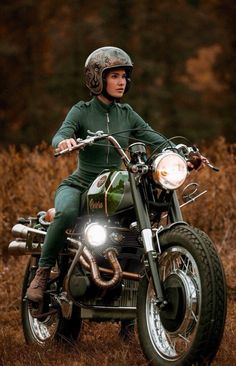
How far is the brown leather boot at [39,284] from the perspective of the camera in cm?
619

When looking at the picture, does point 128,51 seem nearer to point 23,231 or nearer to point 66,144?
point 23,231

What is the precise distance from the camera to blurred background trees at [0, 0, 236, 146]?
1350 inches

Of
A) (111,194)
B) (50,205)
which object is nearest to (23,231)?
(111,194)

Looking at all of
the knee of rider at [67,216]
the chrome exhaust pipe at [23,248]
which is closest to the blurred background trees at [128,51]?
the chrome exhaust pipe at [23,248]

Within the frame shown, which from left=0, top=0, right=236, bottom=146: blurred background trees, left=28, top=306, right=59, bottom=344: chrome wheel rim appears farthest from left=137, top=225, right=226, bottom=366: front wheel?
left=0, top=0, right=236, bottom=146: blurred background trees

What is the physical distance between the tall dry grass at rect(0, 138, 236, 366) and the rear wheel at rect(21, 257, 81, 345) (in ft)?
0.36

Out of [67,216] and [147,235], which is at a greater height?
[67,216]

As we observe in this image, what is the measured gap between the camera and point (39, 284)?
6211mm

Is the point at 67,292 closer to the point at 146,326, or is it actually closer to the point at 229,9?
the point at 146,326

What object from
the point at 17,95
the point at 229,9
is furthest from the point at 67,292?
the point at 229,9

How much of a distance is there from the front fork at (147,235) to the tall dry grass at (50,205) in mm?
521

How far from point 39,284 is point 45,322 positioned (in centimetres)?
52

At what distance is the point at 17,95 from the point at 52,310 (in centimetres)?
2946

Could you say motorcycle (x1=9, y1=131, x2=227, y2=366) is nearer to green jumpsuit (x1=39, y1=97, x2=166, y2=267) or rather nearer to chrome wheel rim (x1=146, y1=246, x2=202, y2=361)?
chrome wheel rim (x1=146, y1=246, x2=202, y2=361)
